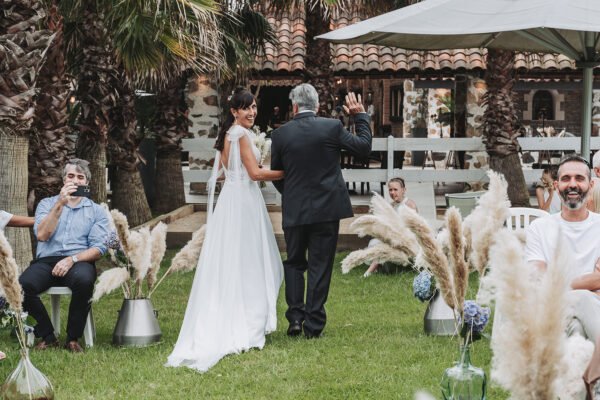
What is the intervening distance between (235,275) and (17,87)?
8.57 ft

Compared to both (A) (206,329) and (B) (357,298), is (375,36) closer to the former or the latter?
(B) (357,298)

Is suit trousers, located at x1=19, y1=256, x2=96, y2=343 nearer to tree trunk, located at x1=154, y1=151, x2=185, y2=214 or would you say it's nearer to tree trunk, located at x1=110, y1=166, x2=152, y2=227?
tree trunk, located at x1=110, y1=166, x2=152, y2=227

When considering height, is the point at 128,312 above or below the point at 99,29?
below

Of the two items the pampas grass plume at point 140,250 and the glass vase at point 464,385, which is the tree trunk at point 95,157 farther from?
the glass vase at point 464,385

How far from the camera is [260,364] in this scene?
4.98 m

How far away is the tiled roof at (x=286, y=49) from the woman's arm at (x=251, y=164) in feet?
27.5

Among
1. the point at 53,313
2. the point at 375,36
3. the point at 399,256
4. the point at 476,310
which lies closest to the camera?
the point at 476,310

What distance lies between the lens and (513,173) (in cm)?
1264

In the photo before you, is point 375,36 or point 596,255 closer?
point 596,255

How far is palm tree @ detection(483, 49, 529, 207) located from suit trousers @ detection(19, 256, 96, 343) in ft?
28.4

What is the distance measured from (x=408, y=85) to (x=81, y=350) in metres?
18.6

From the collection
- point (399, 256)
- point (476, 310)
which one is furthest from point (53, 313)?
point (476, 310)

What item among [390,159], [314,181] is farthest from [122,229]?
[390,159]

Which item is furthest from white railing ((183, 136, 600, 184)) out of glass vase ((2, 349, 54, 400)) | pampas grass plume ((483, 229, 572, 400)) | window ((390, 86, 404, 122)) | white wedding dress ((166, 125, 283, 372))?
window ((390, 86, 404, 122))
